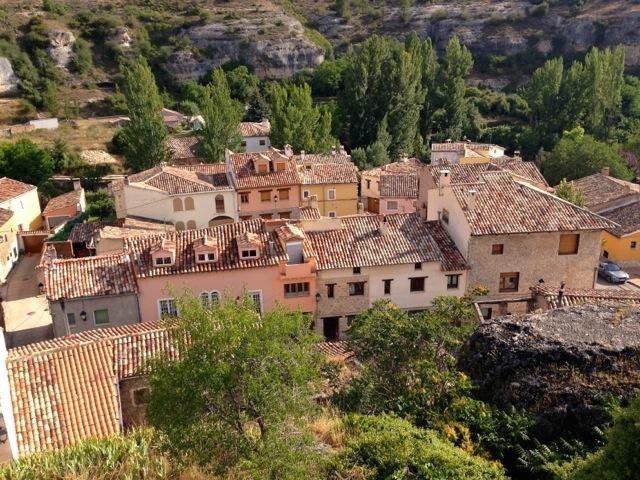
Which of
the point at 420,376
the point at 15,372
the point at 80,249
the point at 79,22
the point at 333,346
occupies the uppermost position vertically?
the point at 79,22

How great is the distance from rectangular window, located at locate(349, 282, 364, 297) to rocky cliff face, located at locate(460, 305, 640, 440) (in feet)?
38.5

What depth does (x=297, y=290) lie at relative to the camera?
28.3 m

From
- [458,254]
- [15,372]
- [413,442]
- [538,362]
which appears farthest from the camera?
[458,254]

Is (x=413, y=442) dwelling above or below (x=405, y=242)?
above

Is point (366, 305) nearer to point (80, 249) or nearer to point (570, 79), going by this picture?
point (80, 249)

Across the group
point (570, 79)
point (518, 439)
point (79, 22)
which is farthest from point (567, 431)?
point (79, 22)

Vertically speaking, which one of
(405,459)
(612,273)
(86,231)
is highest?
(405,459)

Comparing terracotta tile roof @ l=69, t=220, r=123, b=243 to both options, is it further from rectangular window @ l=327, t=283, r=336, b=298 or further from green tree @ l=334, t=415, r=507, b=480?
green tree @ l=334, t=415, r=507, b=480

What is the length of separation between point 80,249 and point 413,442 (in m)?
34.9

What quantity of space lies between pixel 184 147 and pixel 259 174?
19803 millimetres

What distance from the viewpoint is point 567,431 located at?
1409 centimetres

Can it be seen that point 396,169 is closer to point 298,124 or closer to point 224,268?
point 298,124

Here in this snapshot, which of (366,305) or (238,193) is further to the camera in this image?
(238,193)

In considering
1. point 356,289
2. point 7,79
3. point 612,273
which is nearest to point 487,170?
point 612,273
